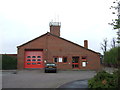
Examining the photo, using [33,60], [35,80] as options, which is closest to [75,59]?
[33,60]

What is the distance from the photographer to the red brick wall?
110 ft

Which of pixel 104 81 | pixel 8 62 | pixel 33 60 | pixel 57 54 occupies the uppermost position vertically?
pixel 57 54

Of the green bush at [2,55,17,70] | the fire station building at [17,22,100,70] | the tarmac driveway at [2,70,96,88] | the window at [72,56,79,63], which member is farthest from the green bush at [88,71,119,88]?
the green bush at [2,55,17,70]

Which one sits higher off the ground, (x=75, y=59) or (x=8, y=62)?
(x=75, y=59)

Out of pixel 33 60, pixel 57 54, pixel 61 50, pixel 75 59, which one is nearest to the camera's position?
pixel 33 60

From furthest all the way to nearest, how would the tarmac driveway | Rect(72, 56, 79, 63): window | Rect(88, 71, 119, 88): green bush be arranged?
Rect(72, 56, 79, 63): window < the tarmac driveway < Rect(88, 71, 119, 88): green bush

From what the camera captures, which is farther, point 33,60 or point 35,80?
point 33,60

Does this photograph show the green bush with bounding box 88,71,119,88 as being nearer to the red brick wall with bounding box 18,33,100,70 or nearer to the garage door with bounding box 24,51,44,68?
the red brick wall with bounding box 18,33,100,70

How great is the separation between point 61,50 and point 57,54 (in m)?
0.92

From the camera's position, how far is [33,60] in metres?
33.4

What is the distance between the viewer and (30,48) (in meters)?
33.5

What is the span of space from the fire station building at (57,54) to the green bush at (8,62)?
4.86 ft

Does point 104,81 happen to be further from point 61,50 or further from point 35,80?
point 61,50

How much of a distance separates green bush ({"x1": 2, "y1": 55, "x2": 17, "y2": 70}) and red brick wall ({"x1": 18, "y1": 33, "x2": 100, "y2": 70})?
2355mm
